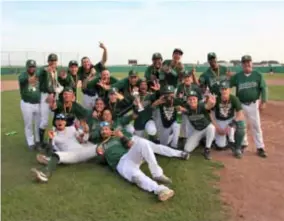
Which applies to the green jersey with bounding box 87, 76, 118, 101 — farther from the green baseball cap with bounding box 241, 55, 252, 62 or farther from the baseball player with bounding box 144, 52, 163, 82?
the green baseball cap with bounding box 241, 55, 252, 62

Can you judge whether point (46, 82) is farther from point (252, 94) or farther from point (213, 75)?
point (252, 94)

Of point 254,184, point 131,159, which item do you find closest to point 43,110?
point 131,159

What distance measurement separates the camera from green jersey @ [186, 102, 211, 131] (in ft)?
24.5

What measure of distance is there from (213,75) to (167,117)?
4.88ft

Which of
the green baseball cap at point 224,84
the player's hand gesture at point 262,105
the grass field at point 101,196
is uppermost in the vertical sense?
the green baseball cap at point 224,84

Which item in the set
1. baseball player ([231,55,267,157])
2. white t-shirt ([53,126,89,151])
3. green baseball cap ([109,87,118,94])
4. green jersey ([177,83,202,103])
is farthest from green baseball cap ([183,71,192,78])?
white t-shirt ([53,126,89,151])

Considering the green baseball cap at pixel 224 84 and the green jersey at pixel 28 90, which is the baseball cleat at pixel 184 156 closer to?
the green baseball cap at pixel 224 84

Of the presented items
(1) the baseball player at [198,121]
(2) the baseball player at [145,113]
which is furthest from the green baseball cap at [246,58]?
(2) the baseball player at [145,113]

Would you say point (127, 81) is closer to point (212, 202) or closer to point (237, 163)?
point (237, 163)

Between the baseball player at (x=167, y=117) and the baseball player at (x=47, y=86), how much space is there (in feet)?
6.86

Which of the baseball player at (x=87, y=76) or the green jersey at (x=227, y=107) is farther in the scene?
the baseball player at (x=87, y=76)

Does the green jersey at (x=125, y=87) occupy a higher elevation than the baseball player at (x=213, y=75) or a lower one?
lower

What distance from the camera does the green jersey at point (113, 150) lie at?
6.30 metres

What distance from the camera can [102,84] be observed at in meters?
7.82
